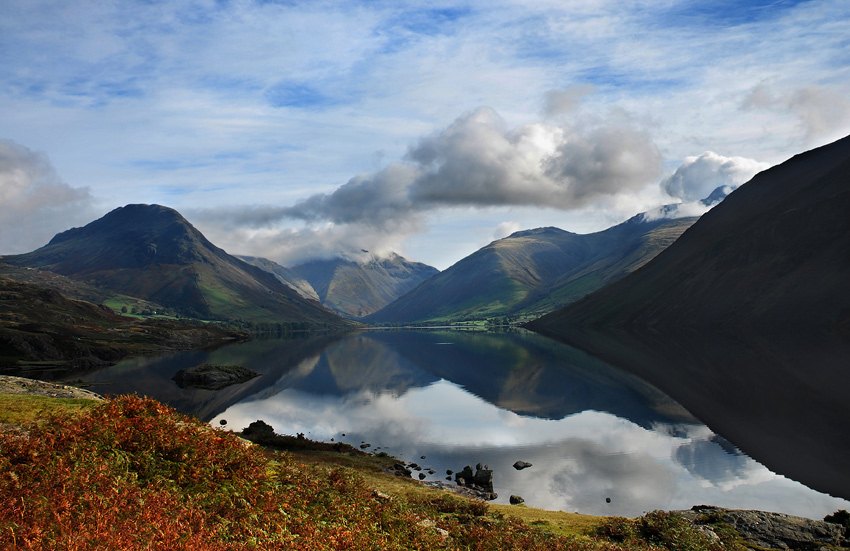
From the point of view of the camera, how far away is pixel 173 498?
14.4 m

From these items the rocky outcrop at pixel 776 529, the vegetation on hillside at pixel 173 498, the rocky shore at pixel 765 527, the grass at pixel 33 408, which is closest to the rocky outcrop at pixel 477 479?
the rocky shore at pixel 765 527

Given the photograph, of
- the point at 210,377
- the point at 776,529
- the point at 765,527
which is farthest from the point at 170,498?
the point at 210,377

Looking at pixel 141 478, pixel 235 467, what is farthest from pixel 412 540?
pixel 141 478

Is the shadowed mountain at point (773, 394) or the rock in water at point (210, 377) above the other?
the shadowed mountain at point (773, 394)

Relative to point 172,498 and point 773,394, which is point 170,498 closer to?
point 172,498

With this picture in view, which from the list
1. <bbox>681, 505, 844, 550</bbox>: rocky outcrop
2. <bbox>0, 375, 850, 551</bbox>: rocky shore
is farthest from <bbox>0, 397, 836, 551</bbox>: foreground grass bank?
<bbox>681, 505, 844, 550</bbox>: rocky outcrop

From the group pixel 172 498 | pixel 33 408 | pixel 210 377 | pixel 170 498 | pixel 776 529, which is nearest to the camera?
pixel 170 498

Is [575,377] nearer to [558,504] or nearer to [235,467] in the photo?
[558,504]

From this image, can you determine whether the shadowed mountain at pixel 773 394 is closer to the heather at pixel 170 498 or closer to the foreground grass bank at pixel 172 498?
the foreground grass bank at pixel 172 498

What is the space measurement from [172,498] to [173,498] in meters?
0.03

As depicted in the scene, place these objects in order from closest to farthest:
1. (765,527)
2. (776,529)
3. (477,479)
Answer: (776,529), (765,527), (477,479)

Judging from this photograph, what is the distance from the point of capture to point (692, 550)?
81.1 feet

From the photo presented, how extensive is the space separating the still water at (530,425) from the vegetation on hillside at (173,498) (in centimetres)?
2812

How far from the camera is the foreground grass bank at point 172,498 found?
12078 mm
